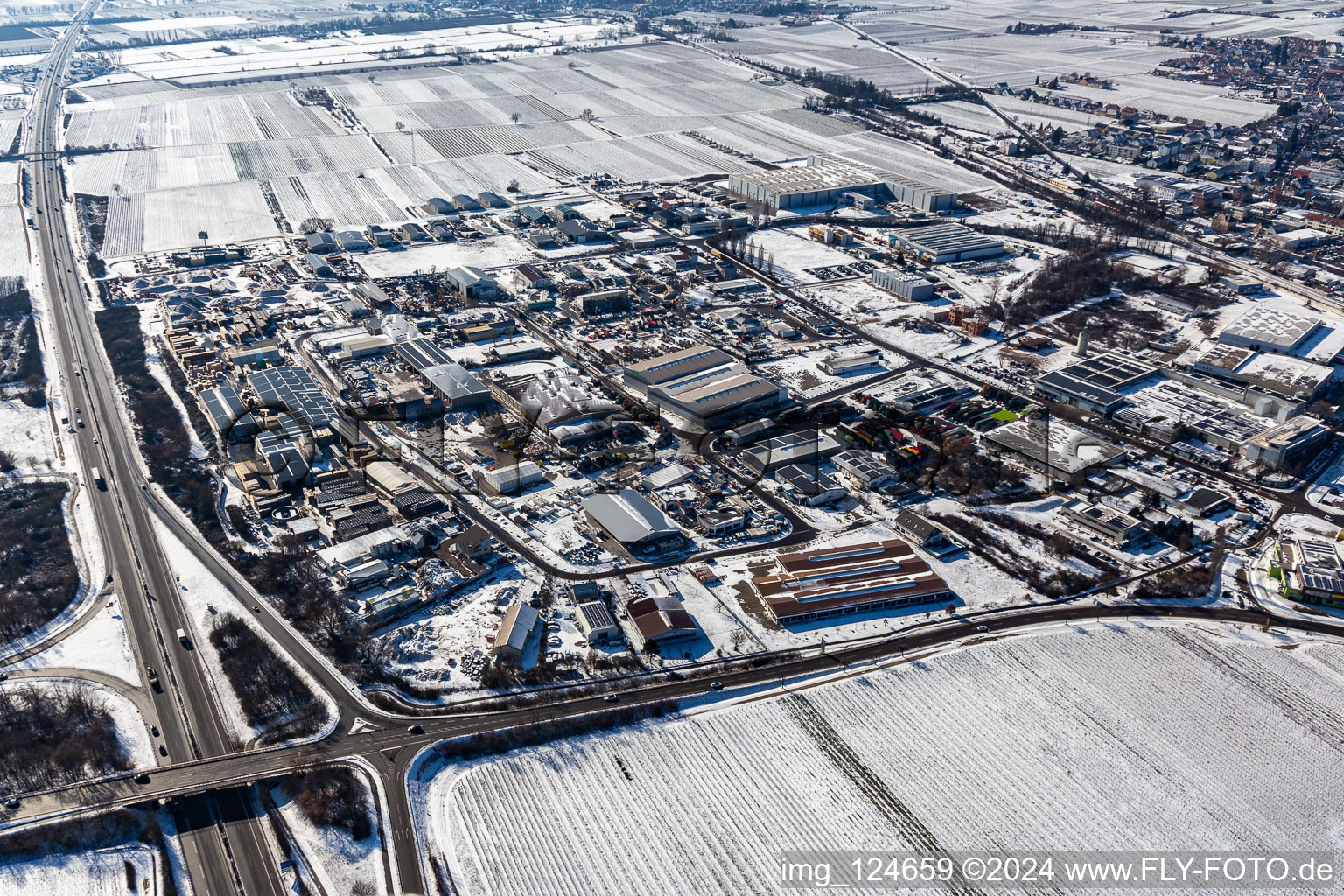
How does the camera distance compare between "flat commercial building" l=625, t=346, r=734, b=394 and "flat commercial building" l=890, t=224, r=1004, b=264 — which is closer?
"flat commercial building" l=625, t=346, r=734, b=394

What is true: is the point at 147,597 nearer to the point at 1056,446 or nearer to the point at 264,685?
the point at 264,685

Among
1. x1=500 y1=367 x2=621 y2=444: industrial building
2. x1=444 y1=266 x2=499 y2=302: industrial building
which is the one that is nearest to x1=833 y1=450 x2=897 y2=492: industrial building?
x1=500 y1=367 x2=621 y2=444: industrial building

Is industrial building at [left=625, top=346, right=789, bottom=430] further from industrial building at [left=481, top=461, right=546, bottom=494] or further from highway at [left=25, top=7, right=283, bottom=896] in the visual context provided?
highway at [left=25, top=7, right=283, bottom=896]

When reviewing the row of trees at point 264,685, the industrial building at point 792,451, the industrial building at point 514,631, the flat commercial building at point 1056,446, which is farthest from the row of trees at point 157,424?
the flat commercial building at point 1056,446

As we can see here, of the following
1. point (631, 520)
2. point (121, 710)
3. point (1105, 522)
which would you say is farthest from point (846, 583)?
point (121, 710)

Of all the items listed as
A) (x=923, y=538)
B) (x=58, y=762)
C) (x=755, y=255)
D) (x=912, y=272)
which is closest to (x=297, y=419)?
(x=58, y=762)

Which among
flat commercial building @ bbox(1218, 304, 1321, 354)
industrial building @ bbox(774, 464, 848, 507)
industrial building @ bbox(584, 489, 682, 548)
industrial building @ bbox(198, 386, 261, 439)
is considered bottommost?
industrial building @ bbox(774, 464, 848, 507)
